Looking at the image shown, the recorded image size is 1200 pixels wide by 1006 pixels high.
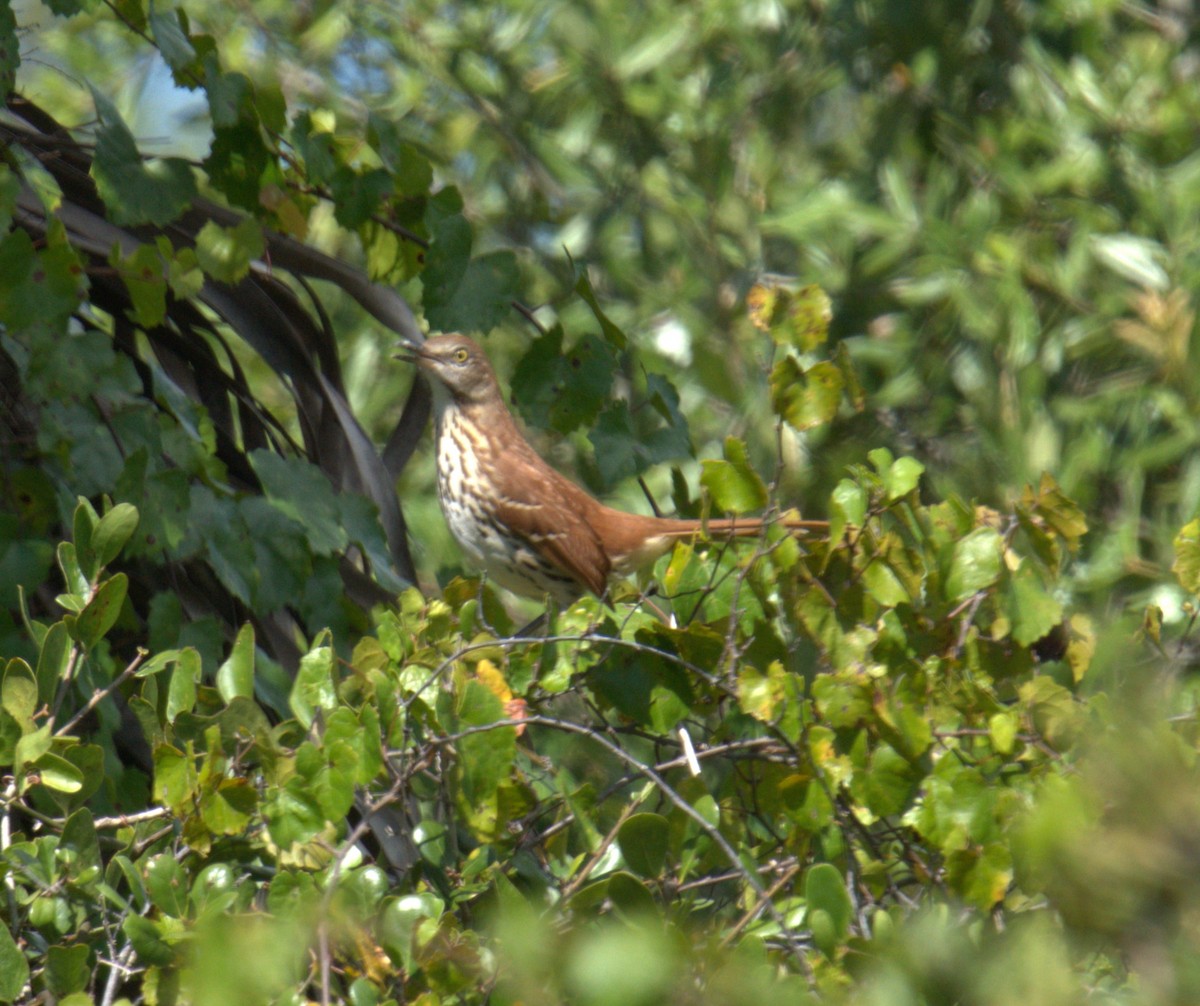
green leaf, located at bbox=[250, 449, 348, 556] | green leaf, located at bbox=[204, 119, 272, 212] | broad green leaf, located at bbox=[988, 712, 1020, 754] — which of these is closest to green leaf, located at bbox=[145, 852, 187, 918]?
green leaf, located at bbox=[250, 449, 348, 556]

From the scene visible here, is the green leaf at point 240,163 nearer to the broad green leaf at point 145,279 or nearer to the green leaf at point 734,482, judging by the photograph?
the broad green leaf at point 145,279

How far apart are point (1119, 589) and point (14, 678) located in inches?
130

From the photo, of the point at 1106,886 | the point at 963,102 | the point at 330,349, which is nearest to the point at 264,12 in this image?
the point at 963,102

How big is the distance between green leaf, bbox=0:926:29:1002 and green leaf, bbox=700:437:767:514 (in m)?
0.86

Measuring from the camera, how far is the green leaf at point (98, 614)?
1.54 metres

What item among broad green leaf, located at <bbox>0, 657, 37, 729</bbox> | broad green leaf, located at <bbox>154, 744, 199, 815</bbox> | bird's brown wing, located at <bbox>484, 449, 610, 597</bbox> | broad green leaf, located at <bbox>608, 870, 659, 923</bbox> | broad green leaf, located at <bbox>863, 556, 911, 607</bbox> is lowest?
bird's brown wing, located at <bbox>484, 449, 610, 597</bbox>

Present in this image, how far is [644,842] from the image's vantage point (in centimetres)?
141

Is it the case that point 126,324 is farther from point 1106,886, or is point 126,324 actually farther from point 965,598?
point 1106,886

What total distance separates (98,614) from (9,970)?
0.38 metres

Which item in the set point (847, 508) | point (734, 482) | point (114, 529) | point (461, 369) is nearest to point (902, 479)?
point (847, 508)

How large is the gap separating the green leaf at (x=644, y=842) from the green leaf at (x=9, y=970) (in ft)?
1.73

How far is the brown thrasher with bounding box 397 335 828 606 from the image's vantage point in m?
3.83

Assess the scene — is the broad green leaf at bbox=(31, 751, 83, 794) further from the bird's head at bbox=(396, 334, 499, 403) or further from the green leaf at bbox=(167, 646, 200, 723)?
the bird's head at bbox=(396, 334, 499, 403)

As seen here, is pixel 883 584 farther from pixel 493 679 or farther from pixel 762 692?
pixel 493 679
